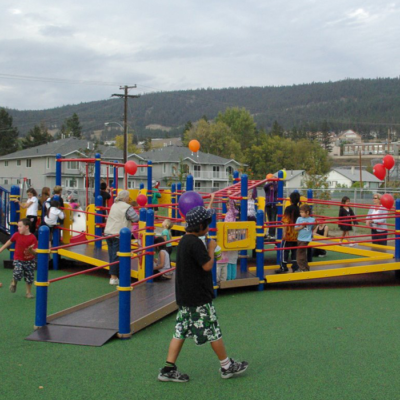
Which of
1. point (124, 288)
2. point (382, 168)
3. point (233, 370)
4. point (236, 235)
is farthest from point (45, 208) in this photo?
point (382, 168)

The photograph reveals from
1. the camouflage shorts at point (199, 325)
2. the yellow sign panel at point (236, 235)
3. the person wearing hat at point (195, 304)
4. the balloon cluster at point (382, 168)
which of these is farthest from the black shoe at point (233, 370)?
the balloon cluster at point (382, 168)

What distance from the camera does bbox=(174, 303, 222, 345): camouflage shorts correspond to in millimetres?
4828

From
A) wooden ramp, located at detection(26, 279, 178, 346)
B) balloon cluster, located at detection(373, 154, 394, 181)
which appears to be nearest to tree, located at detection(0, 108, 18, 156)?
balloon cluster, located at detection(373, 154, 394, 181)

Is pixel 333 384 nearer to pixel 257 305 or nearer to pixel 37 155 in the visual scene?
pixel 257 305

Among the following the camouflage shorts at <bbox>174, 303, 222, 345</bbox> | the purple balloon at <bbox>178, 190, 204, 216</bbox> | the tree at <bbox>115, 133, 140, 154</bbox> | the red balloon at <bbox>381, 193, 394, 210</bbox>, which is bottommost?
the camouflage shorts at <bbox>174, 303, 222, 345</bbox>

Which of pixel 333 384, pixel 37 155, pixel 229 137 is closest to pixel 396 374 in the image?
pixel 333 384

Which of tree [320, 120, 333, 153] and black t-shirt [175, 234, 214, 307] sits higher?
tree [320, 120, 333, 153]

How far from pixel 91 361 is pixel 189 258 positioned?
1.58 meters

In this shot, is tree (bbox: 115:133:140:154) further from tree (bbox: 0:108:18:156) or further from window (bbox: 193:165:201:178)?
tree (bbox: 0:108:18:156)

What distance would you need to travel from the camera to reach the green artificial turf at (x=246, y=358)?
4.62 m

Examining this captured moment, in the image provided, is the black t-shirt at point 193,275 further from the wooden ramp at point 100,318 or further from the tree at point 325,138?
the tree at point 325,138

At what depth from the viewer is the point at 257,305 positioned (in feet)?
27.0

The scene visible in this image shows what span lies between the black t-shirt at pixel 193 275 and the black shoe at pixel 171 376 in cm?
62

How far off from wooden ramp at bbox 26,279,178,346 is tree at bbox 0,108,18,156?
8144 centimetres
